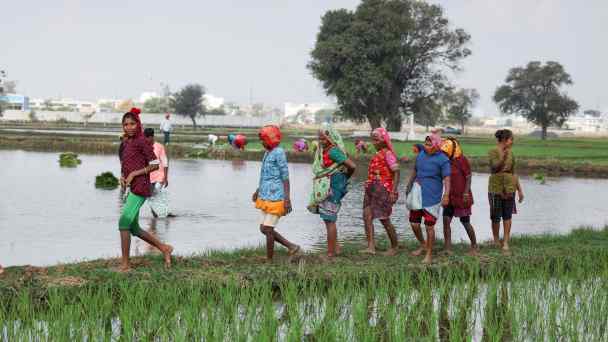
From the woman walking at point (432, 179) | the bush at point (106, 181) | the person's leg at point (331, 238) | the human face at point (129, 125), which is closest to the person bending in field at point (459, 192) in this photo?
the woman walking at point (432, 179)

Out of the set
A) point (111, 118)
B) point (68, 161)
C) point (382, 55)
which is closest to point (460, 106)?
point (111, 118)

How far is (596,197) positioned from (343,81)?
37969mm

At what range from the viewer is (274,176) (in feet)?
30.3

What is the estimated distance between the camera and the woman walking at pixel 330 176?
32.3 ft

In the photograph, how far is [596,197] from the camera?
22.3m

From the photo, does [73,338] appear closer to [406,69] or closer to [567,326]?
[567,326]

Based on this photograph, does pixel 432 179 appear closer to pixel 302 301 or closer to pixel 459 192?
pixel 459 192

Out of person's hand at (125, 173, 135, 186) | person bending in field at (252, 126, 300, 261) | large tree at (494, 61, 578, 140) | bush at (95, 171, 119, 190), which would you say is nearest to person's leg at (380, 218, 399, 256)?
person bending in field at (252, 126, 300, 261)

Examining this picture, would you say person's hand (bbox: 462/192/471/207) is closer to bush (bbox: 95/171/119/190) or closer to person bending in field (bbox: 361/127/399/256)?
person bending in field (bbox: 361/127/399/256)

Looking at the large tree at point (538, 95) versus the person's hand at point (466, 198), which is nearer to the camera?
the person's hand at point (466, 198)

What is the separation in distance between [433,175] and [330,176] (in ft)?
3.93

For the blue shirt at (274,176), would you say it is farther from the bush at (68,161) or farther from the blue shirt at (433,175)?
the bush at (68,161)

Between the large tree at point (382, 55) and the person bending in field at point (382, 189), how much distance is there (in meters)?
47.7

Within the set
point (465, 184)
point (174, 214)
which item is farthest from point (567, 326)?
point (174, 214)
